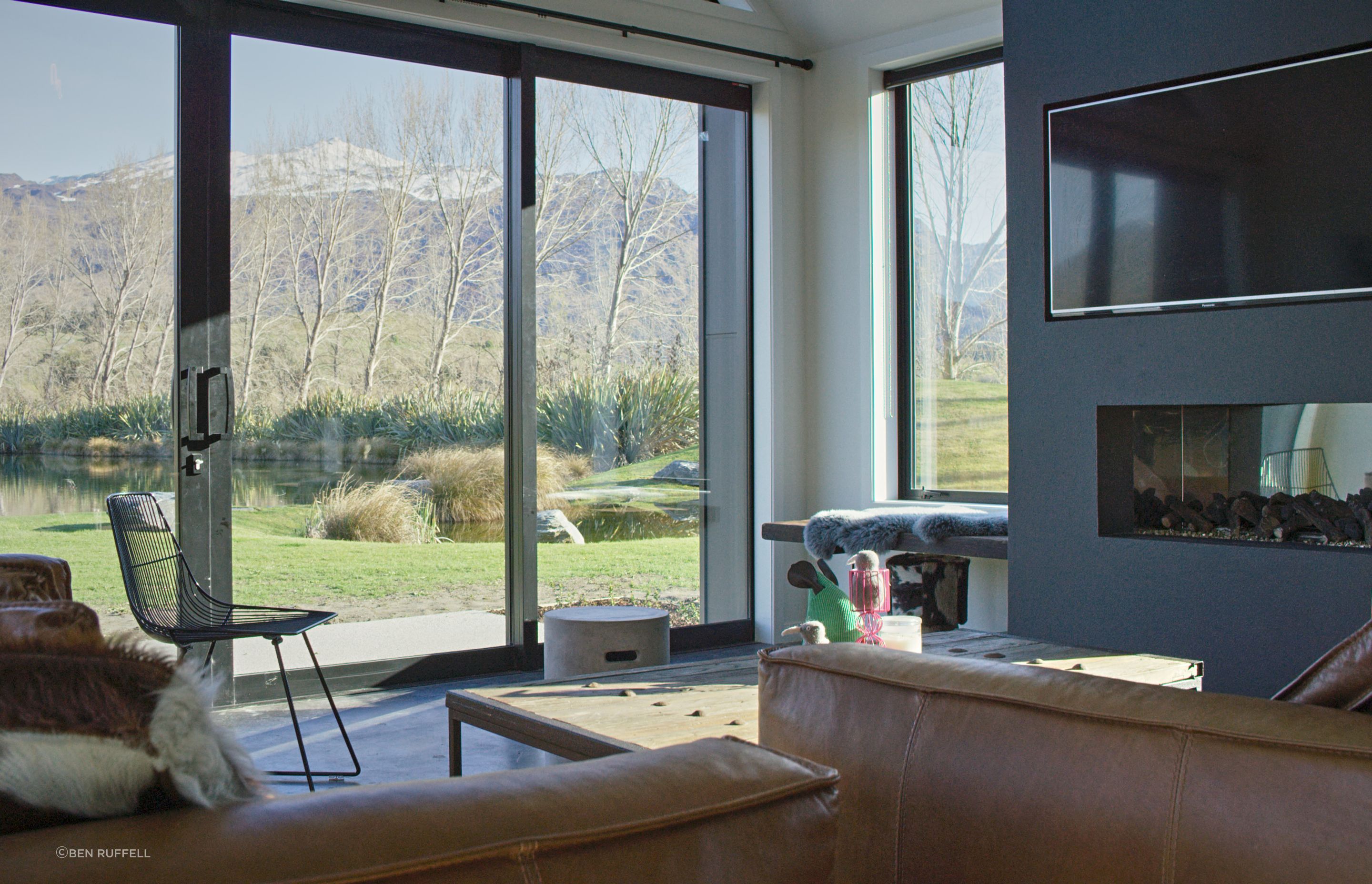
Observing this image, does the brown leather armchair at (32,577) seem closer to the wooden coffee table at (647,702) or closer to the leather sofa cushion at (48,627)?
the wooden coffee table at (647,702)

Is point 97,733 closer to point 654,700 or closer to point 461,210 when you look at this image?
point 654,700

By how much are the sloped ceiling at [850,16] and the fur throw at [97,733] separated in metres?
4.71

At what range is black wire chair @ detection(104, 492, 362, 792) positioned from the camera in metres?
3.24

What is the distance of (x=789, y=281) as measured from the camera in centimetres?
551

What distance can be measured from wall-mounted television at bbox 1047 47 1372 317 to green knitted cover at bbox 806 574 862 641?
1802 mm

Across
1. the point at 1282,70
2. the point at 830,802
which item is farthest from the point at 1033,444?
the point at 830,802

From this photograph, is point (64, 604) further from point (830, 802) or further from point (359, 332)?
point (359, 332)

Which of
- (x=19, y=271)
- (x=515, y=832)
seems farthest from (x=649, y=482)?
(x=515, y=832)

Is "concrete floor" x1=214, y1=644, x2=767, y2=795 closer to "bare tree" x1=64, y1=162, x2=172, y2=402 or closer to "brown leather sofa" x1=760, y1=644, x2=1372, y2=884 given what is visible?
"bare tree" x1=64, y1=162, x2=172, y2=402

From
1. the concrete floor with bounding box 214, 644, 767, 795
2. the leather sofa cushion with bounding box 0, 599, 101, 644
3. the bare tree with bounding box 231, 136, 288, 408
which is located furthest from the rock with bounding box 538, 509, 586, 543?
the leather sofa cushion with bounding box 0, 599, 101, 644

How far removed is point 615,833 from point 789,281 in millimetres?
4778

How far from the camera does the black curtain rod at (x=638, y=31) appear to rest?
468cm

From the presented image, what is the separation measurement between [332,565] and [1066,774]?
3.73m

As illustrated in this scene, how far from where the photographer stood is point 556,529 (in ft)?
16.4
